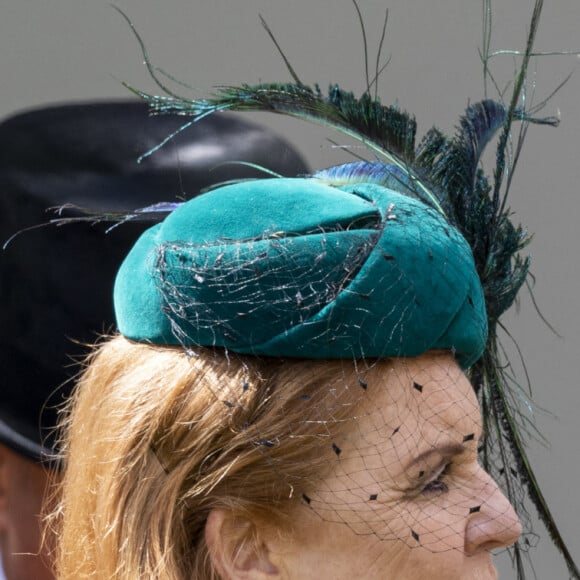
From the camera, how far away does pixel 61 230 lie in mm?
1859

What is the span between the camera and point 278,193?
4.34 ft

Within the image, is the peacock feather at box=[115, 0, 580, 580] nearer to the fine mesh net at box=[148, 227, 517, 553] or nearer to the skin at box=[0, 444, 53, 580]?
the fine mesh net at box=[148, 227, 517, 553]

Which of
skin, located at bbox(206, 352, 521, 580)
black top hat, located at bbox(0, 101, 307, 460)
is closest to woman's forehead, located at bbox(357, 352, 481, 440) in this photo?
skin, located at bbox(206, 352, 521, 580)

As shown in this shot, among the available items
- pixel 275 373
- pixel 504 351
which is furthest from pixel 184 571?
pixel 504 351

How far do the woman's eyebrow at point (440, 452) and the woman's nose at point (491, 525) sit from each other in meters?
0.07

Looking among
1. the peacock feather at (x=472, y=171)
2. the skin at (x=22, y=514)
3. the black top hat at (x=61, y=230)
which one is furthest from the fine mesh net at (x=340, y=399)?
the skin at (x=22, y=514)

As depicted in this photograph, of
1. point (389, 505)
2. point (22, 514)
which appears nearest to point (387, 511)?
point (389, 505)

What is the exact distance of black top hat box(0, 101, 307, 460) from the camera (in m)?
1.85

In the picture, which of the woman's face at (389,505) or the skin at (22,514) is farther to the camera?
the skin at (22,514)

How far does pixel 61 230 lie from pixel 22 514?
0.50 metres

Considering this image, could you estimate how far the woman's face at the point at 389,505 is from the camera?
1.27 metres

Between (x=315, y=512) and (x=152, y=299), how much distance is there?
33cm

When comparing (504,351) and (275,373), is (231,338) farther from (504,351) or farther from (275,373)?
(504,351)

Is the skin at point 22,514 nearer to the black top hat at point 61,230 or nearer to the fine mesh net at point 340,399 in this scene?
the black top hat at point 61,230
